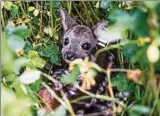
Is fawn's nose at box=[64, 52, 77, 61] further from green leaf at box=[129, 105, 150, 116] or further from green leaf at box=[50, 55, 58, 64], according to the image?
green leaf at box=[129, 105, 150, 116]

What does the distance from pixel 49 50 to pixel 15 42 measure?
0.90m

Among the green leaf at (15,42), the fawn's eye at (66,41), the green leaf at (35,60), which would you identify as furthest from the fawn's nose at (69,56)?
the green leaf at (15,42)

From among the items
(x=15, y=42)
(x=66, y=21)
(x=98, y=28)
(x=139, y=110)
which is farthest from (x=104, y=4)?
(x=139, y=110)

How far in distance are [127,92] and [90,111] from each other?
16 cm

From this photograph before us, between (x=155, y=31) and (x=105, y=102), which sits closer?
(x=155, y=31)

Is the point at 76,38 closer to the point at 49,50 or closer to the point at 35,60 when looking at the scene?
the point at 49,50

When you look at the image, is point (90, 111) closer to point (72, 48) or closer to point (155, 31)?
point (72, 48)

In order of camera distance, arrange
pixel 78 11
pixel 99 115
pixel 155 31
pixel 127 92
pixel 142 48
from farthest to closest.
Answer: pixel 78 11 < pixel 127 92 < pixel 99 115 < pixel 142 48 < pixel 155 31

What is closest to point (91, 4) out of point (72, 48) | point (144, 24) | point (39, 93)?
point (72, 48)

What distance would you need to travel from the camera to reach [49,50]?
212 centimetres

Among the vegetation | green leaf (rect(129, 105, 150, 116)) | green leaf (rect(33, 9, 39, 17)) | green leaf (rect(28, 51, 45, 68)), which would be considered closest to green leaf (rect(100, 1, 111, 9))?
the vegetation

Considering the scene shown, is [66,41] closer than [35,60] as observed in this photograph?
No

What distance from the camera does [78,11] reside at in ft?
7.36

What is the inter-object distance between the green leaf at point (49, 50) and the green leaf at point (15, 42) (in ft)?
2.86
